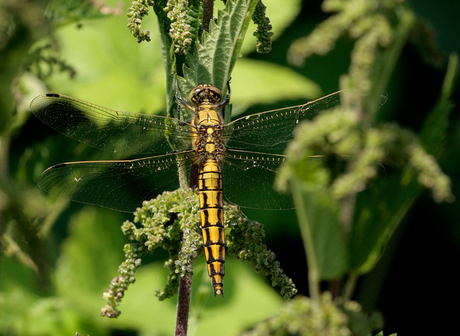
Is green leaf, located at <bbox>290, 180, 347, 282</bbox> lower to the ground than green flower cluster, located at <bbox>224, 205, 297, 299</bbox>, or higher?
lower

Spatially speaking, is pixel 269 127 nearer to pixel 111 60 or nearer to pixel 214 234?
pixel 214 234

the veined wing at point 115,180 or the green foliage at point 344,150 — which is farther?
the veined wing at point 115,180

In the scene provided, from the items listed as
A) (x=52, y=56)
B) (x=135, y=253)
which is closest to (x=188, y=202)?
(x=135, y=253)

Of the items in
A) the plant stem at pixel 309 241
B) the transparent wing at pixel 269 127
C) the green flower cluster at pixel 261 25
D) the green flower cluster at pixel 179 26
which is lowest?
the plant stem at pixel 309 241

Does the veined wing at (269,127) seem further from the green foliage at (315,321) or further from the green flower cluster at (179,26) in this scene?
the green foliage at (315,321)

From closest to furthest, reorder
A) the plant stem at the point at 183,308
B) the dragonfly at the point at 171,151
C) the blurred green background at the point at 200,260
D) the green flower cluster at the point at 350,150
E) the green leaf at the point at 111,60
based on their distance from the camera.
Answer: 1. the green flower cluster at the point at 350,150
2. the plant stem at the point at 183,308
3. the dragonfly at the point at 171,151
4. the blurred green background at the point at 200,260
5. the green leaf at the point at 111,60

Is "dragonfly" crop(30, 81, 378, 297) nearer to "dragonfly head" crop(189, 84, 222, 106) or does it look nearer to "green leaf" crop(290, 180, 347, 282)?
"dragonfly head" crop(189, 84, 222, 106)

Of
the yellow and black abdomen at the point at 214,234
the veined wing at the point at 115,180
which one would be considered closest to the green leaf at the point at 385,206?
the yellow and black abdomen at the point at 214,234

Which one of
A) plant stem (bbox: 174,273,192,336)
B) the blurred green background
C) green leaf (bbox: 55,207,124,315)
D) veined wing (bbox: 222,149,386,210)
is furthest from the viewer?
green leaf (bbox: 55,207,124,315)

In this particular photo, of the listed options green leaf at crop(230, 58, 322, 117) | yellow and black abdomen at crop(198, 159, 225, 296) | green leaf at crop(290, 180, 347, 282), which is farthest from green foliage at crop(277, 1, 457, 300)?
green leaf at crop(230, 58, 322, 117)
